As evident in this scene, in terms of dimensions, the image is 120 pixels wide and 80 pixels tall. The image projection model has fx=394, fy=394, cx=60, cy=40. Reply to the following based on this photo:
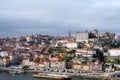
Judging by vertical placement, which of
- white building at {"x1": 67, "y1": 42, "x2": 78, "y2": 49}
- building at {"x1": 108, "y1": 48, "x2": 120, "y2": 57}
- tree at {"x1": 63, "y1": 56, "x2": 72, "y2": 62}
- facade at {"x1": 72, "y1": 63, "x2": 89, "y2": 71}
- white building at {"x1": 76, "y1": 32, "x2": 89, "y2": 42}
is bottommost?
facade at {"x1": 72, "y1": 63, "x2": 89, "y2": 71}

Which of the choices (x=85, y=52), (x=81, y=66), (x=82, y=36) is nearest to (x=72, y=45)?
(x=82, y=36)

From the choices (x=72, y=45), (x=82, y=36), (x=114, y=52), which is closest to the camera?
(x=114, y=52)

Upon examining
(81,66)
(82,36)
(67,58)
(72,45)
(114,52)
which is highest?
(82,36)

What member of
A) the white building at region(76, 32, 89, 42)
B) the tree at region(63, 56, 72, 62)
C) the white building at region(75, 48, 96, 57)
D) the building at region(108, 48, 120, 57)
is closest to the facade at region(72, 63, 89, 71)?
the tree at region(63, 56, 72, 62)

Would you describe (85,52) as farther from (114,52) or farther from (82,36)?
(82,36)

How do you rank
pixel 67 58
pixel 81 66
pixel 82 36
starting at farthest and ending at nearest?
pixel 82 36 < pixel 67 58 < pixel 81 66

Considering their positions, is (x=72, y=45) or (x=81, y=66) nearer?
(x=81, y=66)

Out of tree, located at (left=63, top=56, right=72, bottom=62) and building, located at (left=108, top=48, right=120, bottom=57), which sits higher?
building, located at (left=108, top=48, right=120, bottom=57)

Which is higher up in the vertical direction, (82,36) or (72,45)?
(82,36)

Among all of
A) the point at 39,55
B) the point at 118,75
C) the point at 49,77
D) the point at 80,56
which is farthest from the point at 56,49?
the point at 49,77

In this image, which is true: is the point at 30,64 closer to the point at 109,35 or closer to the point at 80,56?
the point at 80,56

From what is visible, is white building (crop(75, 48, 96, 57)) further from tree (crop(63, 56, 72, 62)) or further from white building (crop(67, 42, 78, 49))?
white building (crop(67, 42, 78, 49))
